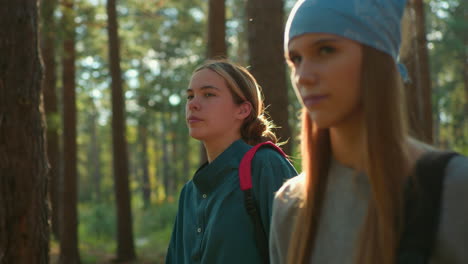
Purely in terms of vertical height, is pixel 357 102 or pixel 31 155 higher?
pixel 357 102

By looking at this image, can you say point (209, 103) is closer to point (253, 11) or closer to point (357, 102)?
point (357, 102)

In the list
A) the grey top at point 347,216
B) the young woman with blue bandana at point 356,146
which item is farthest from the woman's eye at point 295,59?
the grey top at point 347,216

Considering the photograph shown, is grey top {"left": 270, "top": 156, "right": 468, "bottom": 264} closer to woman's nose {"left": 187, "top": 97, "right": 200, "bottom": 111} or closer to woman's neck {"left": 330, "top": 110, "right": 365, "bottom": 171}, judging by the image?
woman's neck {"left": 330, "top": 110, "right": 365, "bottom": 171}

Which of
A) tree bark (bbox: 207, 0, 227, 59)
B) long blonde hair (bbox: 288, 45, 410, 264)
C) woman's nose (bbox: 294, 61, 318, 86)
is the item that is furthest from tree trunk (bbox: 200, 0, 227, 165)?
long blonde hair (bbox: 288, 45, 410, 264)

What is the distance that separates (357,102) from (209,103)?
1881mm

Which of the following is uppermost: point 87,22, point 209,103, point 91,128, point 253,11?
point 87,22

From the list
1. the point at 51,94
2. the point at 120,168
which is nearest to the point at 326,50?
the point at 120,168

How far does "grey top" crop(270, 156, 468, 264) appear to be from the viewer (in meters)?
1.49

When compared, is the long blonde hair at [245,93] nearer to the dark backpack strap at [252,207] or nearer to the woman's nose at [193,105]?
the woman's nose at [193,105]

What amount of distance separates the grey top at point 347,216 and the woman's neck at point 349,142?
30mm

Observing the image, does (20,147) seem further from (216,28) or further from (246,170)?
(216,28)

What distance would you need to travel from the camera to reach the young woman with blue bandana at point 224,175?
308cm

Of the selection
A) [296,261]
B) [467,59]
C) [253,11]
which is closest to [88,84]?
[467,59]

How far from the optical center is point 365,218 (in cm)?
167
